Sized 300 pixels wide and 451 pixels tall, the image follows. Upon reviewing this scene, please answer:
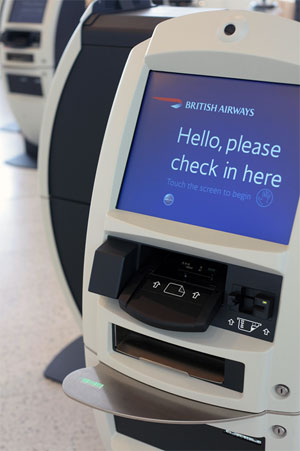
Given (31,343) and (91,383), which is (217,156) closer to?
(91,383)

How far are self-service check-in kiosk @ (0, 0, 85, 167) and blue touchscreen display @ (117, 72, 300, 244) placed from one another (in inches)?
106

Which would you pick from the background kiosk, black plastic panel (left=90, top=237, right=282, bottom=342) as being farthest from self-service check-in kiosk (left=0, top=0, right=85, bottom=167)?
black plastic panel (left=90, top=237, right=282, bottom=342)

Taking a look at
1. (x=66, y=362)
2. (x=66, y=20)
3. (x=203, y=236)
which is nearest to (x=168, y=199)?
(x=203, y=236)

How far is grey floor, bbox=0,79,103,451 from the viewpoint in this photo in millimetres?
1675

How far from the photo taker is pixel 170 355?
43.1 inches

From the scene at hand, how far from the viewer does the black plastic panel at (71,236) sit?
159 centimetres

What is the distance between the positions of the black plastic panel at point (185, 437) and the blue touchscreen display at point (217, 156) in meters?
0.44

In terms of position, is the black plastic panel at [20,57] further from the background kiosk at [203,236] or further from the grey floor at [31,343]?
the background kiosk at [203,236]

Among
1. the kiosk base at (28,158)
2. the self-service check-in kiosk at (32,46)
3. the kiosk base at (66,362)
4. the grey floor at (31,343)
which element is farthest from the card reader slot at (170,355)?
the kiosk base at (28,158)

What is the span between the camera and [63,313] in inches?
89.7

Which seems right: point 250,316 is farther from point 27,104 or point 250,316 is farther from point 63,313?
point 27,104

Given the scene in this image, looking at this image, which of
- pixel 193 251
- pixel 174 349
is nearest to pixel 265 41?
pixel 193 251

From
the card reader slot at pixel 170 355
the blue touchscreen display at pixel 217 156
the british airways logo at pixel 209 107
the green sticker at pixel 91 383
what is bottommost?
the green sticker at pixel 91 383

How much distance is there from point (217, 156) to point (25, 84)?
298 centimetres
